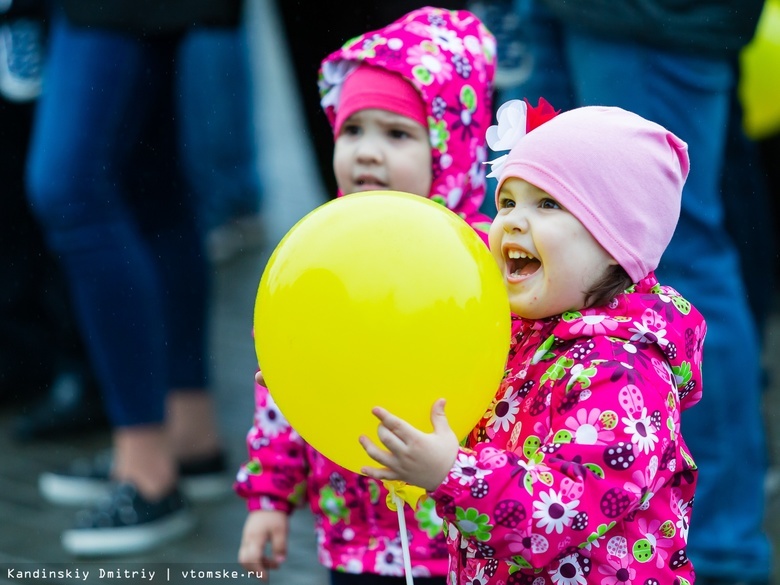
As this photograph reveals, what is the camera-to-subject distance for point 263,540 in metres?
2.43

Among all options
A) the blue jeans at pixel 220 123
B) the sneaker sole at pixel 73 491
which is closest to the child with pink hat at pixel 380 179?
the sneaker sole at pixel 73 491

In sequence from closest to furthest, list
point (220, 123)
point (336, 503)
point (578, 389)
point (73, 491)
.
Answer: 1. point (578, 389)
2. point (336, 503)
3. point (73, 491)
4. point (220, 123)

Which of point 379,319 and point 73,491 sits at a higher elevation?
point 379,319

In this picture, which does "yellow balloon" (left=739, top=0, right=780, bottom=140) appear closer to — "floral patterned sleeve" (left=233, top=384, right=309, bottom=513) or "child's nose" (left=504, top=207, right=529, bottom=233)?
"floral patterned sleeve" (left=233, top=384, right=309, bottom=513)

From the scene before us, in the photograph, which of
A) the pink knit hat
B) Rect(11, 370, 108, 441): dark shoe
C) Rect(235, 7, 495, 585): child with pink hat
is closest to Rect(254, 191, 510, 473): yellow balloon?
the pink knit hat

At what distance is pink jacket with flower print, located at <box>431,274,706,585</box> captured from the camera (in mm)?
1670

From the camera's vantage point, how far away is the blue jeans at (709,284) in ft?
9.64

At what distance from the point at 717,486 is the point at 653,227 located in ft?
4.75

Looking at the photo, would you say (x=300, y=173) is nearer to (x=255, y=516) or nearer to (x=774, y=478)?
A: (x=774, y=478)

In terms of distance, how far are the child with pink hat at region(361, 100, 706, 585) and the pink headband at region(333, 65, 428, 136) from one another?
Result: 1.81 ft

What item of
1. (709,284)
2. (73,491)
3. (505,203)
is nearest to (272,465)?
(505,203)

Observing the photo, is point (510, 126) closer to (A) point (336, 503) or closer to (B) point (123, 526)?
(A) point (336, 503)

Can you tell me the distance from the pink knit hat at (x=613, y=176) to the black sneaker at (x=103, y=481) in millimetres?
2422

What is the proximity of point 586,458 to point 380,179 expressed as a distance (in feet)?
3.09
